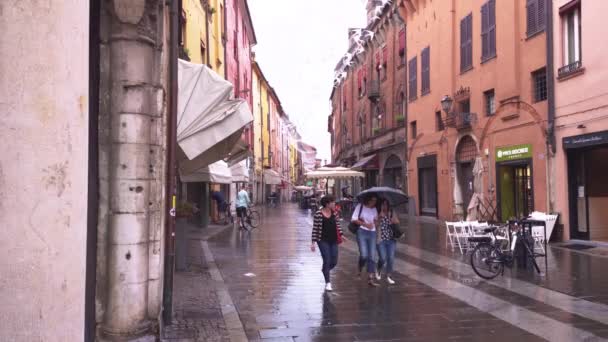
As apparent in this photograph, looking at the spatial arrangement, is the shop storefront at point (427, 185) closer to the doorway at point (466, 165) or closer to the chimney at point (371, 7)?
the doorway at point (466, 165)

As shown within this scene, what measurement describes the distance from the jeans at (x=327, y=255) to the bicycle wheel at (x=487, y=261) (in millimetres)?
2711

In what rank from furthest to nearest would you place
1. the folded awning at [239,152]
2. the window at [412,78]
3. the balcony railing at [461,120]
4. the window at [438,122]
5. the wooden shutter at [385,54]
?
the wooden shutter at [385,54]
the window at [412,78]
the window at [438,122]
the balcony railing at [461,120]
the folded awning at [239,152]

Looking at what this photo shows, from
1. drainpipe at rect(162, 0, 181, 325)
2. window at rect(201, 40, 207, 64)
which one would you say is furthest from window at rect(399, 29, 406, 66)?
drainpipe at rect(162, 0, 181, 325)

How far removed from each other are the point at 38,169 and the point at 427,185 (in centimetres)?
2702

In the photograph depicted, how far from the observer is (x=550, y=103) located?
16.8 meters

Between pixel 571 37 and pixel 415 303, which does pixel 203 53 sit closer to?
pixel 571 37

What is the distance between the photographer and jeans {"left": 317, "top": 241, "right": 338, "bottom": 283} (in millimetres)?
9344

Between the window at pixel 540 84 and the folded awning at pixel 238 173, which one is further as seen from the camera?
the folded awning at pixel 238 173

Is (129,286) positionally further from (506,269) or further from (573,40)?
(573,40)

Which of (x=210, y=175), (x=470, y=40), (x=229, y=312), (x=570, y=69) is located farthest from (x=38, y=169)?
(x=470, y=40)

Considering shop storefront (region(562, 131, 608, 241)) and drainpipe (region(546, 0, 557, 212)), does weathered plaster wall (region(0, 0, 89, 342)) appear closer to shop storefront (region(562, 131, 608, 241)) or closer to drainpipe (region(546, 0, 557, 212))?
shop storefront (region(562, 131, 608, 241))

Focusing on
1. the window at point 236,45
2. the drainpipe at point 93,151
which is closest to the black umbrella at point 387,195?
the drainpipe at point 93,151

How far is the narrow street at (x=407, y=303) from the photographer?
6.53m

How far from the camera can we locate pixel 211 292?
29.3 ft
